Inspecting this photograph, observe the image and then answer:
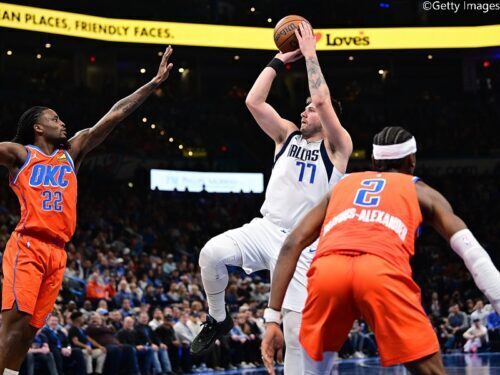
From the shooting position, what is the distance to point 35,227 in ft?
22.1

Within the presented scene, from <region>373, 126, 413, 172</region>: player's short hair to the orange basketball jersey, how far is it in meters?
0.19

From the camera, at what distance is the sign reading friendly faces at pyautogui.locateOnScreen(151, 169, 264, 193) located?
95.9 feet

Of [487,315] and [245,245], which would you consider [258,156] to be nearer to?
[487,315]

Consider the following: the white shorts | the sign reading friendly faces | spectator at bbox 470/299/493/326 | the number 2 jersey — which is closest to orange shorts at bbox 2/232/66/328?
the number 2 jersey

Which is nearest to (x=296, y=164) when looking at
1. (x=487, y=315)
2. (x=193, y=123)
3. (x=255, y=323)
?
(x=255, y=323)

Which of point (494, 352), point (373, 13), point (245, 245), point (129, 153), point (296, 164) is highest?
point (373, 13)

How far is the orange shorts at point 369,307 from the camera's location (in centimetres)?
435

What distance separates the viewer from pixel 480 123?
107 feet

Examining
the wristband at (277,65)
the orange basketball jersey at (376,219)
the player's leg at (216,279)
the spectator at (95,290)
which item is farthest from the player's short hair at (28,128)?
the spectator at (95,290)

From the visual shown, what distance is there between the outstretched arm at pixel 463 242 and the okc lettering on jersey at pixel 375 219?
0.61 ft

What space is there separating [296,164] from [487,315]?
16392 mm

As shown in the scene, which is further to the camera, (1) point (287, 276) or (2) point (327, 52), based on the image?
(2) point (327, 52)

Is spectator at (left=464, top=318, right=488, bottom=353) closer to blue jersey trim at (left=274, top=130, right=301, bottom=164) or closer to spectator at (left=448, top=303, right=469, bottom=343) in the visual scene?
spectator at (left=448, top=303, right=469, bottom=343)

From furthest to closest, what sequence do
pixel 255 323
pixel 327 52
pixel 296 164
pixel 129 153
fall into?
pixel 327 52 < pixel 129 153 < pixel 255 323 < pixel 296 164
